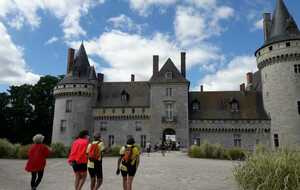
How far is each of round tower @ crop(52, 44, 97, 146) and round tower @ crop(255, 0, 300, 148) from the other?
19554 millimetres

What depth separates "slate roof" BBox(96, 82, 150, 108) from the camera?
33.5 meters

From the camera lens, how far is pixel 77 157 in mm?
6570

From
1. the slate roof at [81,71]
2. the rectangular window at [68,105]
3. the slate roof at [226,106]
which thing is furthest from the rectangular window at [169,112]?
the rectangular window at [68,105]

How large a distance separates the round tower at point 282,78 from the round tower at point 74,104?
770 inches

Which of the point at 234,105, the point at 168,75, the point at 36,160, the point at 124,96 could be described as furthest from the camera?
the point at 124,96

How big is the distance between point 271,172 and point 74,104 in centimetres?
2968

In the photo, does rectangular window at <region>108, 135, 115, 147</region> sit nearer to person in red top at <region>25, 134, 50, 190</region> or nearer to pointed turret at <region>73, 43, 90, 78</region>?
pointed turret at <region>73, 43, 90, 78</region>

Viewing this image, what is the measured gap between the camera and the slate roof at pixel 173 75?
3250 cm

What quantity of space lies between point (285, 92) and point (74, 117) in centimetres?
2257

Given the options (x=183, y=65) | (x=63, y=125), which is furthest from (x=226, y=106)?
(x=63, y=125)

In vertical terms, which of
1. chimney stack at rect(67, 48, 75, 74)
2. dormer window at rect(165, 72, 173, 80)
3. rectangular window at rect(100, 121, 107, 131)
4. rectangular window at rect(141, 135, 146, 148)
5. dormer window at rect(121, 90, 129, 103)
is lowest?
rectangular window at rect(141, 135, 146, 148)

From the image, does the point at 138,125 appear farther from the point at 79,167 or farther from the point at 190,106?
the point at 79,167

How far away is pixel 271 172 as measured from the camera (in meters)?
5.51

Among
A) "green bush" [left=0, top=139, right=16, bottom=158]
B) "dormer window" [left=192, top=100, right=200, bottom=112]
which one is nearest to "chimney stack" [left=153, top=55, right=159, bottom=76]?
"dormer window" [left=192, top=100, right=200, bottom=112]
